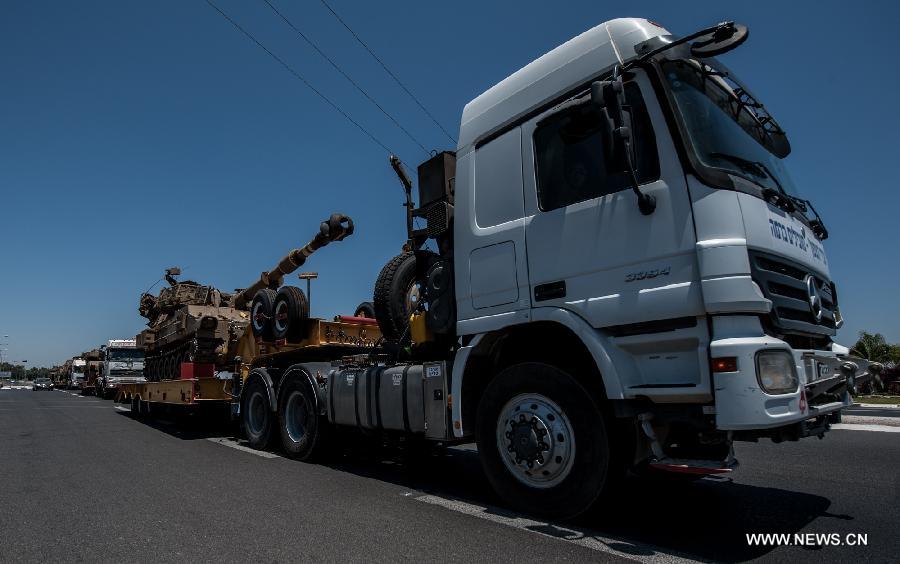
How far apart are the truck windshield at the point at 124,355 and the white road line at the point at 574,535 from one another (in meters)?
25.4

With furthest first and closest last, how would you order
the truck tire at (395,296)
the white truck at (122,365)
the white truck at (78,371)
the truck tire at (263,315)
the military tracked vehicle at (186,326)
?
the white truck at (78,371)
the white truck at (122,365)
the military tracked vehicle at (186,326)
the truck tire at (263,315)
the truck tire at (395,296)

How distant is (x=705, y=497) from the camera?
15.2 ft

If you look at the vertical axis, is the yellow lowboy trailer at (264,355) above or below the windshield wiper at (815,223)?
below

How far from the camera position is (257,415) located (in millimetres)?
8344

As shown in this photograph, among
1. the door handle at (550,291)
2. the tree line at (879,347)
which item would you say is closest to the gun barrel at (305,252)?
the door handle at (550,291)

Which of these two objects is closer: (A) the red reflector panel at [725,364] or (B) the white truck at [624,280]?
(A) the red reflector panel at [725,364]

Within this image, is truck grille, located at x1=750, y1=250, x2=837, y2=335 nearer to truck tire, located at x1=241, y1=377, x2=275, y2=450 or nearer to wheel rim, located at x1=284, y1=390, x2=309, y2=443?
wheel rim, located at x1=284, y1=390, x2=309, y2=443

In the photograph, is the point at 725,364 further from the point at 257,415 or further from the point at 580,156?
the point at 257,415

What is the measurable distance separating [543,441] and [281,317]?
551 cm

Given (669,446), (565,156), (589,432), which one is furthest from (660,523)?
(565,156)

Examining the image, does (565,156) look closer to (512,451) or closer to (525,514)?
(512,451)

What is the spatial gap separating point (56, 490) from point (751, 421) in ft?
19.6

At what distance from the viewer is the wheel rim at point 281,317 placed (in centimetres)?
820

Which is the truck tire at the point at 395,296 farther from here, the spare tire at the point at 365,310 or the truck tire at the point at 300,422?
the spare tire at the point at 365,310
